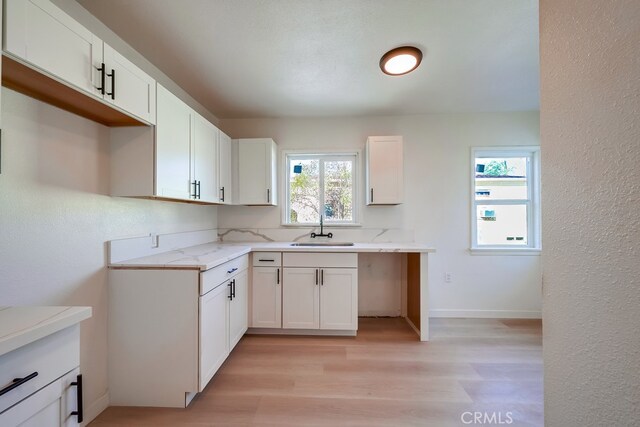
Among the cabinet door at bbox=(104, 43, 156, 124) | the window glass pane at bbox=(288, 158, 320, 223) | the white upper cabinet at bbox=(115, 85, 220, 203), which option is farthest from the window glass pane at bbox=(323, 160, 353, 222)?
the cabinet door at bbox=(104, 43, 156, 124)

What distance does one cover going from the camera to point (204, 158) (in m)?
2.29

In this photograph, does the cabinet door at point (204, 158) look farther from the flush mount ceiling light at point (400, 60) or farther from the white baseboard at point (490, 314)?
the white baseboard at point (490, 314)

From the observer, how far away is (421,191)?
310 centimetres

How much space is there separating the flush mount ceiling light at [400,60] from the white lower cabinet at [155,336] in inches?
84.7

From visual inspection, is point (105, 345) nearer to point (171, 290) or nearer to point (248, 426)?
point (171, 290)

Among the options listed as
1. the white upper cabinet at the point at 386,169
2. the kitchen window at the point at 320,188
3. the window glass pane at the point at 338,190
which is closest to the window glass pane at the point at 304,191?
the kitchen window at the point at 320,188

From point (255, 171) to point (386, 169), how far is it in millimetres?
1548

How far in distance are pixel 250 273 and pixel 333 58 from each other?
2124mm

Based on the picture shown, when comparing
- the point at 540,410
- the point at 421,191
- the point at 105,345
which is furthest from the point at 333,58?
the point at 540,410

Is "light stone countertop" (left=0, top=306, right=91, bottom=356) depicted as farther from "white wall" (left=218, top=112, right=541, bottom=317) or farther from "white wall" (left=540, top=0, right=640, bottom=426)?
"white wall" (left=218, top=112, right=541, bottom=317)

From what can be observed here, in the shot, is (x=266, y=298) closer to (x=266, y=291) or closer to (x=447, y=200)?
(x=266, y=291)

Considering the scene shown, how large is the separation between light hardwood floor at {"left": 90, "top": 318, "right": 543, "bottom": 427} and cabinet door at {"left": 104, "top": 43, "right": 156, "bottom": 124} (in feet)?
6.21

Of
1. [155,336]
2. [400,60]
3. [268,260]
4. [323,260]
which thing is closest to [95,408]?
[155,336]

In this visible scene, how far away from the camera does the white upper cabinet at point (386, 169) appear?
2834 mm
